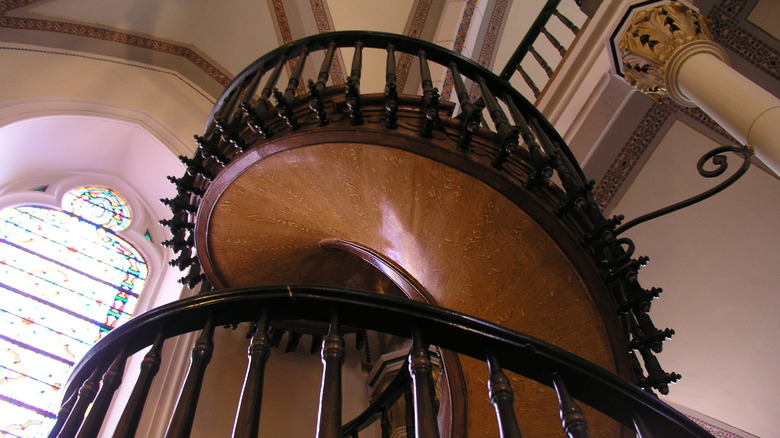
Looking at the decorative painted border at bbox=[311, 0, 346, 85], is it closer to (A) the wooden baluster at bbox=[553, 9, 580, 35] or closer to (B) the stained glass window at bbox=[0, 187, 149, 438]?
(B) the stained glass window at bbox=[0, 187, 149, 438]

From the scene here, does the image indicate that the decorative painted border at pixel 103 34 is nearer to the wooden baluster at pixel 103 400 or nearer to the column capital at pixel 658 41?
the column capital at pixel 658 41

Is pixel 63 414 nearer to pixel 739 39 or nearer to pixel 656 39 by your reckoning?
pixel 656 39

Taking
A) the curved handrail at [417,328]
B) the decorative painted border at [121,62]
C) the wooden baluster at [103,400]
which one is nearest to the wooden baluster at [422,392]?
the curved handrail at [417,328]

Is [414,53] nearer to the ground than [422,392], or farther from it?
farther from it

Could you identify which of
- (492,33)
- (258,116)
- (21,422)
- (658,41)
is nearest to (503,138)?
(258,116)

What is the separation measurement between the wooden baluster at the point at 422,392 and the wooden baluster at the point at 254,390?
14.2 inches

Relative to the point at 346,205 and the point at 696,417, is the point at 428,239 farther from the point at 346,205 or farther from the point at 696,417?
the point at 696,417

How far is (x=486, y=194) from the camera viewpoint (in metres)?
2.62

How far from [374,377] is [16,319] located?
2319 mm

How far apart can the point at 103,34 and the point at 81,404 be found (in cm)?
528

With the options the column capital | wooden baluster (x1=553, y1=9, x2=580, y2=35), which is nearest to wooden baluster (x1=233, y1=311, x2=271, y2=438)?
the column capital

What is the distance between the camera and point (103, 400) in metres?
1.61

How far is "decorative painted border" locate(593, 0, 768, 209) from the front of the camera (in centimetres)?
362

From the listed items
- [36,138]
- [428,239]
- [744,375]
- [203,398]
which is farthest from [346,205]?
[744,375]
